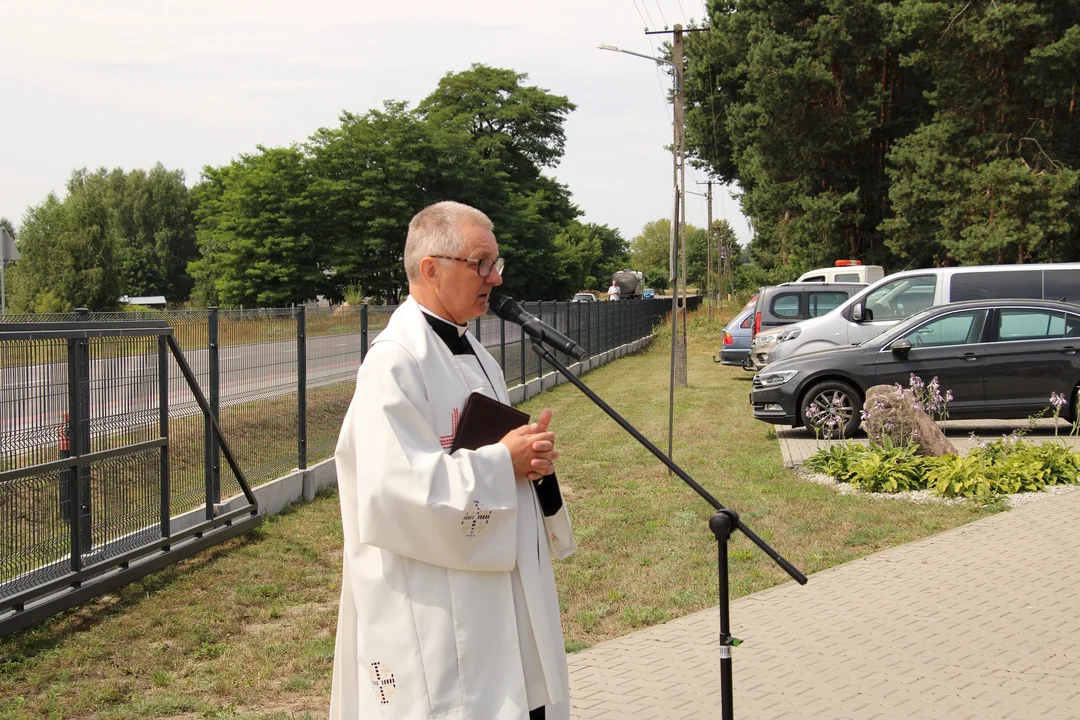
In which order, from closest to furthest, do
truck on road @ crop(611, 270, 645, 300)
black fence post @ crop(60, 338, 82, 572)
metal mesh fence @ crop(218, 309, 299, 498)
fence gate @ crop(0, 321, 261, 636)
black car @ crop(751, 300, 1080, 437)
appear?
fence gate @ crop(0, 321, 261, 636)
black fence post @ crop(60, 338, 82, 572)
metal mesh fence @ crop(218, 309, 299, 498)
black car @ crop(751, 300, 1080, 437)
truck on road @ crop(611, 270, 645, 300)

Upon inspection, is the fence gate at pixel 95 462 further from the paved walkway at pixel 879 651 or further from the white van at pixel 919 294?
the white van at pixel 919 294

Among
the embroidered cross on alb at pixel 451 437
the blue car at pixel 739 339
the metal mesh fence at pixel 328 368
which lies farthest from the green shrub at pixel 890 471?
the blue car at pixel 739 339

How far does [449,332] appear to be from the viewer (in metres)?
3.09

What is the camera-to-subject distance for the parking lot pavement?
12914 millimetres

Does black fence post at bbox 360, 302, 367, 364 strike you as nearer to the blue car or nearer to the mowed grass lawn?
the mowed grass lawn

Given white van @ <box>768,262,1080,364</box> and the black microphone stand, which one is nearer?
the black microphone stand

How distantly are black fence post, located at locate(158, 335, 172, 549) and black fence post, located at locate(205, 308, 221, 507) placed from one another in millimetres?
700

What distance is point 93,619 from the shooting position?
248 inches

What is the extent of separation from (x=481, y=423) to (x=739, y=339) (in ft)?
76.4

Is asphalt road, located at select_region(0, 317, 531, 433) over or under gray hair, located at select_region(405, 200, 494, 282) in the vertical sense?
under

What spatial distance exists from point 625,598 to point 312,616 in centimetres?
185

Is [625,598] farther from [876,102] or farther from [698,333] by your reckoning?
[876,102]

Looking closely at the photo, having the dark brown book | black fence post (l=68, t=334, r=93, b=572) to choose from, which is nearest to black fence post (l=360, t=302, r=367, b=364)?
black fence post (l=68, t=334, r=93, b=572)

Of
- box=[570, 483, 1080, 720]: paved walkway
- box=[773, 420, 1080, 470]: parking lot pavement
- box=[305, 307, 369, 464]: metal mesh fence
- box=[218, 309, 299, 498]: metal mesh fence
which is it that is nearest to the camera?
box=[570, 483, 1080, 720]: paved walkway
